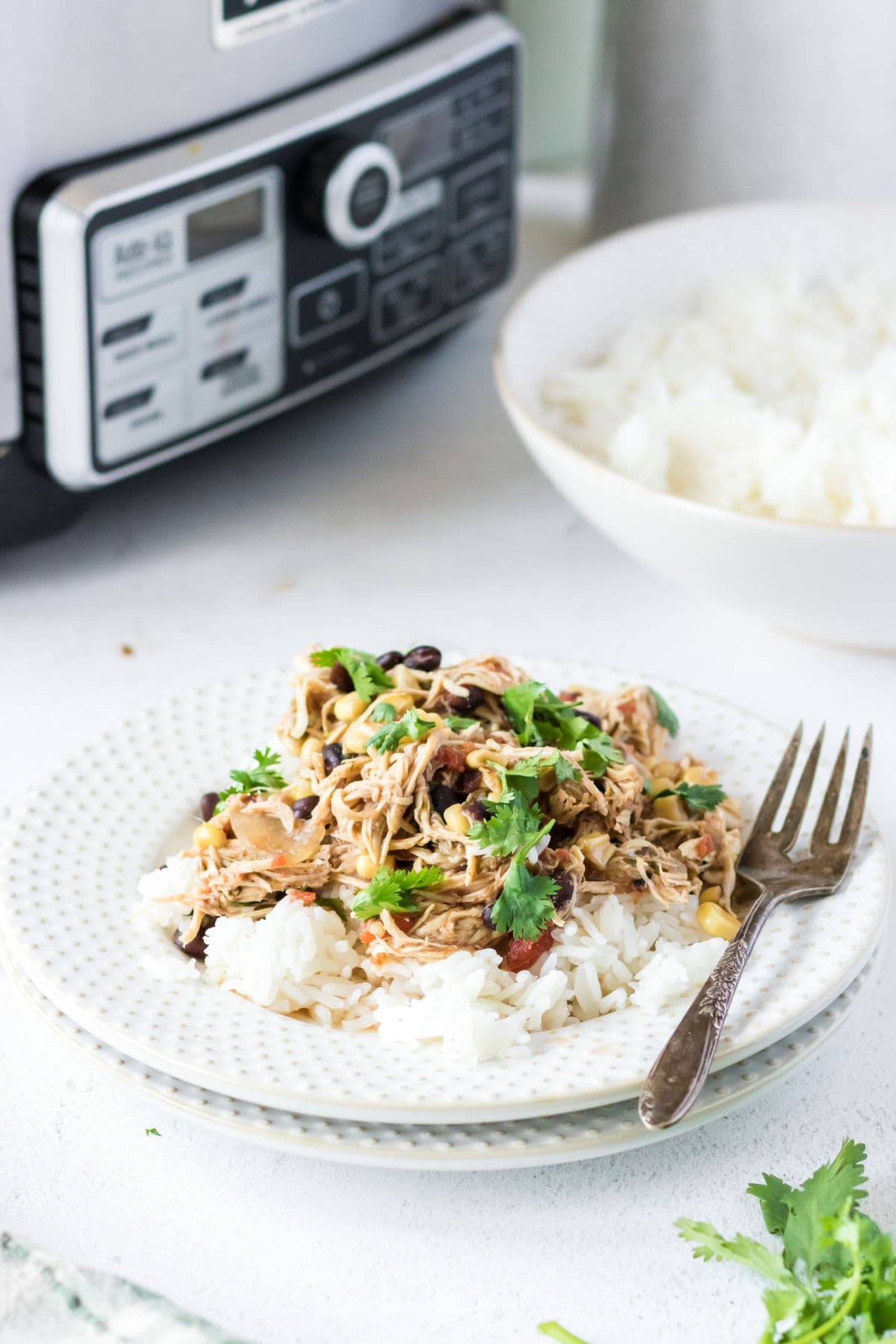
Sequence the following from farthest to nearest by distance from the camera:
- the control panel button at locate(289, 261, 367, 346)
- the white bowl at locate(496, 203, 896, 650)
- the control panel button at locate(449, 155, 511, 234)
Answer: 1. the control panel button at locate(449, 155, 511, 234)
2. the control panel button at locate(289, 261, 367, 346)
3. the white bowl at locate(496, 203, 896, 650)

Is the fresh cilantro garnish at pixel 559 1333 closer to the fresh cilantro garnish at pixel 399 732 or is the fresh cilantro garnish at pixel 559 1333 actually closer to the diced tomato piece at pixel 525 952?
the diced tomato piece at pixel 525 952

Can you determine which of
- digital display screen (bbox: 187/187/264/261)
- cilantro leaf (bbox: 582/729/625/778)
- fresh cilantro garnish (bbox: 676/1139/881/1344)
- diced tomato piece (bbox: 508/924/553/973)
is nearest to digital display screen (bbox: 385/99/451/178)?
digital display screen (bbox: 187/187/264/261)

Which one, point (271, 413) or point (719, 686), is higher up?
point (271, 413)

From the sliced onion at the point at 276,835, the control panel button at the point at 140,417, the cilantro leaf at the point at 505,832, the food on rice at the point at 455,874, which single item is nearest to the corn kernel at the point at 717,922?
the food on rice at the point at 455,874

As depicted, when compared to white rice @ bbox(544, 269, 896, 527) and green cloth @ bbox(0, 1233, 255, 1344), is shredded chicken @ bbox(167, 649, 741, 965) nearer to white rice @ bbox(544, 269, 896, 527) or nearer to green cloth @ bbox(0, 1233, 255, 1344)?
green cloth @ bbox(0, 1233, 255, 1344)

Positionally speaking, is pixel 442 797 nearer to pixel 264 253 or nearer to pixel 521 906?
pixel 521 906

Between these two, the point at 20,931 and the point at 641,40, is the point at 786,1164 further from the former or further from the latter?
the point at 641,40

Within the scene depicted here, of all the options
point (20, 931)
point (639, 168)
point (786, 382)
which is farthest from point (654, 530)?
point (639, 168)

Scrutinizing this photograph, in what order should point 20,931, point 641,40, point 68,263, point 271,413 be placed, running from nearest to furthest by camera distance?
point 20,931, point 68,263, point 271,413, point 641,40
